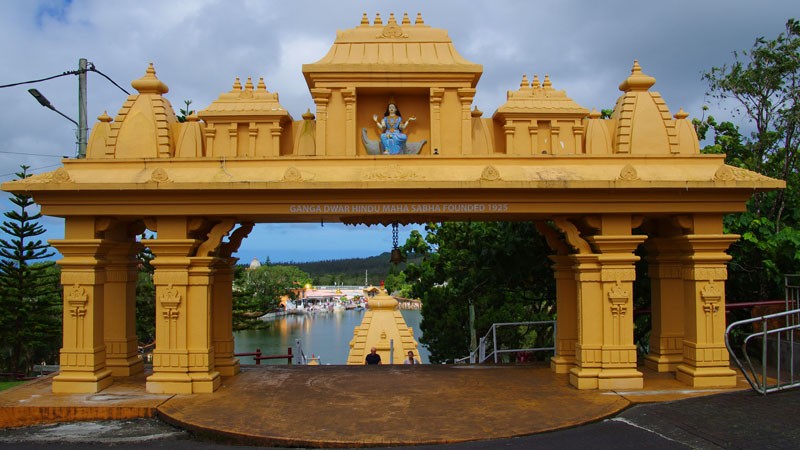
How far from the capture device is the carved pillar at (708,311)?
8562 mm

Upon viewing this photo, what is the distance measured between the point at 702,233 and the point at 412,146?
405 cm

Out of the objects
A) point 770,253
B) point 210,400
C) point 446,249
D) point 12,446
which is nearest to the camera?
point 12,446

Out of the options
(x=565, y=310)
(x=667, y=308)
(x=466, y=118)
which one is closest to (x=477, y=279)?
(x=565, y=310)

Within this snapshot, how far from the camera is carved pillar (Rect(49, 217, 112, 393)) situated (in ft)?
28.3

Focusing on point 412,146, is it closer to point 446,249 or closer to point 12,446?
point 12,446

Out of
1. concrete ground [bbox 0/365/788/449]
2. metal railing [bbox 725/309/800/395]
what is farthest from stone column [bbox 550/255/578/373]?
metal railing [bbox 725/309/800/395]

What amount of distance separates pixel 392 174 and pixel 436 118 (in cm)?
129

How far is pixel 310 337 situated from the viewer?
6375cm

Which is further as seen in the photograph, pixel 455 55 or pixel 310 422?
pixel 455 55

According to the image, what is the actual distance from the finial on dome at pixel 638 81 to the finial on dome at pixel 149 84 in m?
6.61

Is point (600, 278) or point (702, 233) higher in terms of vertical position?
point (702, 233)

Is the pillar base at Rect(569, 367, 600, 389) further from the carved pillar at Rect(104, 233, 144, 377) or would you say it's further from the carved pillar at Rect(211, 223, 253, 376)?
the carved pillar at Rect(104, 233, 144, 377)

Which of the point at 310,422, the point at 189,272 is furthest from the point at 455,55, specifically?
the point at 310,422

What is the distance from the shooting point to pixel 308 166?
887 cm
